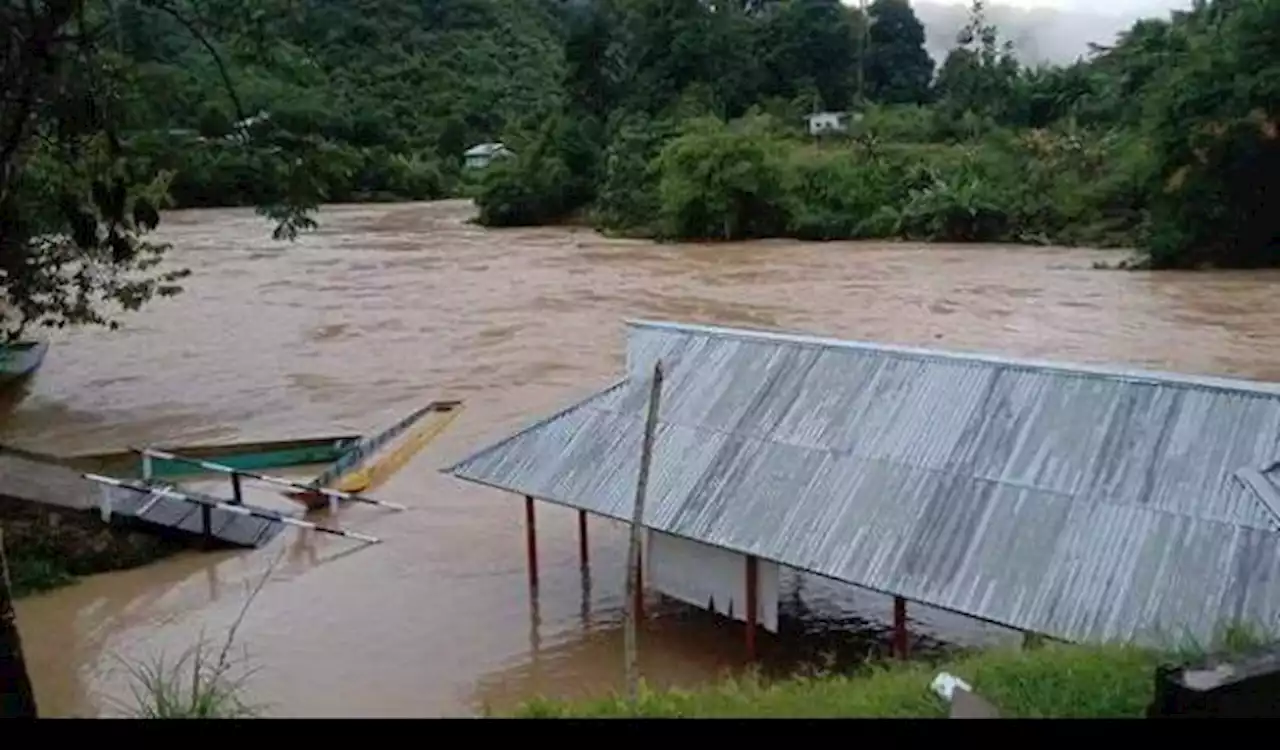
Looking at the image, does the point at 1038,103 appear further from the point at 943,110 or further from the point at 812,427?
the point at 812,427

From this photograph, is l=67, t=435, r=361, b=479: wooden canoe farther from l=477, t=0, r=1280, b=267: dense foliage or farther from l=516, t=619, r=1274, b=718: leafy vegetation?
l=477, t=0, r=1280, b=267: dense foliage

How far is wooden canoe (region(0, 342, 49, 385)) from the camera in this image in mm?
15148

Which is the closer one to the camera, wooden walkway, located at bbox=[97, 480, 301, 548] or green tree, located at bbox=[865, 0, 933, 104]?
wooden walkway, located at bbox=[97, 480, 301, 548]

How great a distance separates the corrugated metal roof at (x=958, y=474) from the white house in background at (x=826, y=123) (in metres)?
25.2

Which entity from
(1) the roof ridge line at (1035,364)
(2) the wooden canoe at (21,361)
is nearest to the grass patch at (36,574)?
(1) the roof ridge line at (1035,364)

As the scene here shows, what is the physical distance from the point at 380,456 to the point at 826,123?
2279 cm

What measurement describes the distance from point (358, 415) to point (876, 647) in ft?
26.5

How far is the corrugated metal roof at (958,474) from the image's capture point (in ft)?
18.7

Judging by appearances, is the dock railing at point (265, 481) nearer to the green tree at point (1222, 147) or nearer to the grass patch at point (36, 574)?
the grass patch at point (36, 574)

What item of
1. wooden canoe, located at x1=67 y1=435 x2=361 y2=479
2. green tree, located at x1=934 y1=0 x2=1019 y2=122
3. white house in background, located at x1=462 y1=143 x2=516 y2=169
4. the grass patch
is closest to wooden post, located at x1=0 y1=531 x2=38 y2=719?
the grass patch

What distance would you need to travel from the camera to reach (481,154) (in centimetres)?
3644

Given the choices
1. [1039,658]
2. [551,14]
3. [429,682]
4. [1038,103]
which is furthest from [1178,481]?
[551,14]

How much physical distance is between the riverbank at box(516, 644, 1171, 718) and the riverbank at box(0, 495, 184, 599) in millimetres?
5682
